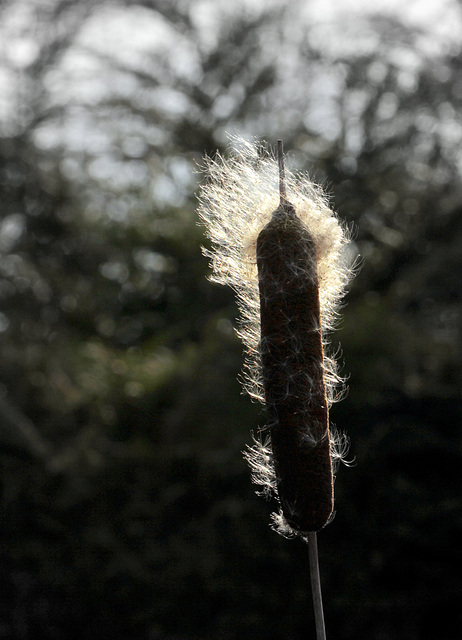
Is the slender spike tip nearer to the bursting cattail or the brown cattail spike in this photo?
the bursting cattail

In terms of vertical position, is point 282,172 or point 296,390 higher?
point 282,172

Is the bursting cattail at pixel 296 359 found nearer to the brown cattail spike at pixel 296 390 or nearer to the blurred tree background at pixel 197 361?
the brown cattail spike at pixel 296 390

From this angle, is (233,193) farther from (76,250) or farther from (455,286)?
(76,250)

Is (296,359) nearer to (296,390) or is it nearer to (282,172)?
(296,390)

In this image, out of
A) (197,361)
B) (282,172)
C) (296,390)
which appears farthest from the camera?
(197,361)

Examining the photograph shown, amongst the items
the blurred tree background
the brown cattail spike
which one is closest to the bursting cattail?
the brown cattail spike

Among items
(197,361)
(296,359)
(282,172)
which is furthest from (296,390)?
(197,361)

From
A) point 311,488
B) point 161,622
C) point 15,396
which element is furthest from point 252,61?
point 311,488

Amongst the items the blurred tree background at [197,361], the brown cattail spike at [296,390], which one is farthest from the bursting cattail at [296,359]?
the blurred tree background at [197,361]

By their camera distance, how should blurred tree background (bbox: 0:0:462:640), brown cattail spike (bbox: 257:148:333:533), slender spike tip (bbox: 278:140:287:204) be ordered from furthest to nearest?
blurred tree background (bbox: 0:0:462:640) → slender spike tip (bbox: 278:140:287:204) → brown cattail spike (bbox: 257:148:333:533)
